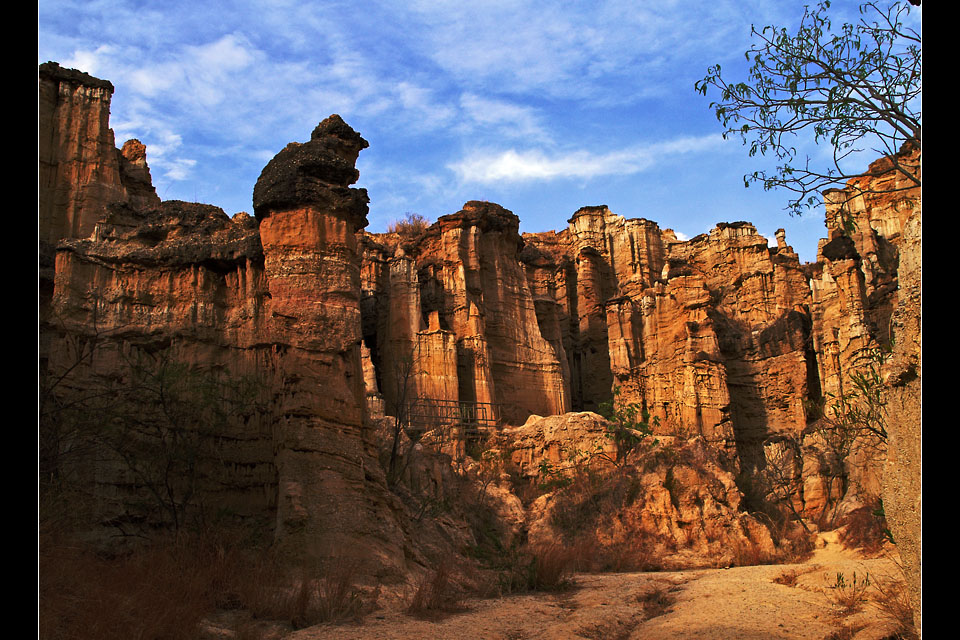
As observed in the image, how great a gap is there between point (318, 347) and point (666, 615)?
23.8 feet

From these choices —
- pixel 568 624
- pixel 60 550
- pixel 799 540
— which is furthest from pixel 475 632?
pixel 799 540

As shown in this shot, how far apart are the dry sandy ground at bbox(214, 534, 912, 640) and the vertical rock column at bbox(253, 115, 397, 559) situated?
233cm

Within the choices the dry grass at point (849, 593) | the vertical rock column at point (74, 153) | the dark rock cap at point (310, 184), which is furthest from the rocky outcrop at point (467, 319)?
the dry grass at point (849, 593)

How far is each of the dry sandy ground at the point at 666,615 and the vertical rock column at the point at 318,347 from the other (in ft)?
7.65

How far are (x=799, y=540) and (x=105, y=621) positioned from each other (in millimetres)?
17097

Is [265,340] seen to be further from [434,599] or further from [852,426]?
[852,426]

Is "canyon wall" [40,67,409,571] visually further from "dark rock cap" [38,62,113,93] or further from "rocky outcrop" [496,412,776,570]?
"dark rock cap" [38,62,113,93]

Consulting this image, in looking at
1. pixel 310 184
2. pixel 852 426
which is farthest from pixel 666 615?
pixel 852 426

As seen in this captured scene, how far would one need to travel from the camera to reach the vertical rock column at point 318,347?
41.8ft

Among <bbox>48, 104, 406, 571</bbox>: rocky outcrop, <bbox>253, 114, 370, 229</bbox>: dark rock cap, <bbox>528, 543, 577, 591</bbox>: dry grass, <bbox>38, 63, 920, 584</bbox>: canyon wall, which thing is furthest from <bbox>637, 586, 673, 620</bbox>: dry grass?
<bbox>253, 114, 370, 229</bbox>: dark rock cap

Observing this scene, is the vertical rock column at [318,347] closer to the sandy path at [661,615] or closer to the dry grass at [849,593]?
the sandy path at [661,615]

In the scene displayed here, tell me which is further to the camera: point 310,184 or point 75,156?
point 75,156

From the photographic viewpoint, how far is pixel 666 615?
458 inches

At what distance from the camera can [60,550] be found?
30.3ft
